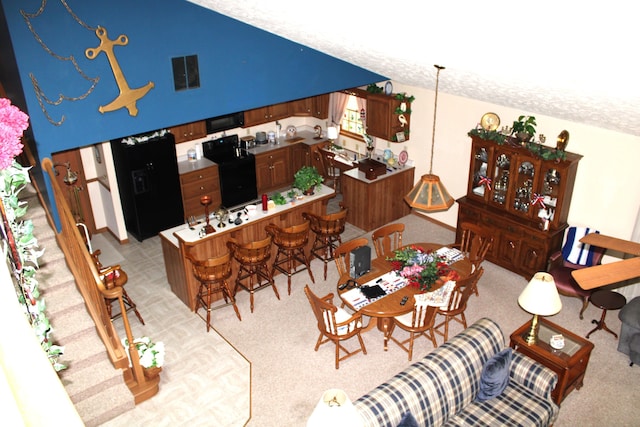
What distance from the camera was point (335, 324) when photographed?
6223 millimetres

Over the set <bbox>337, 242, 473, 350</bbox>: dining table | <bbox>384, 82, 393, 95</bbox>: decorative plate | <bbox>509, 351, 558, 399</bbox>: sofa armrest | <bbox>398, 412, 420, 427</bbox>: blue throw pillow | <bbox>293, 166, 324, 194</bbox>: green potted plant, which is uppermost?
<bbox>384, 82, 393, 95</bbox>: decorative plate

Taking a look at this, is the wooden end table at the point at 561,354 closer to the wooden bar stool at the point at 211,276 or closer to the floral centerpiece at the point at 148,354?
the wooden bar stool at the point at 211,276

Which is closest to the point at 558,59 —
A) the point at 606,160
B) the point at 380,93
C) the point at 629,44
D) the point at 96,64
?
the point at 629,44

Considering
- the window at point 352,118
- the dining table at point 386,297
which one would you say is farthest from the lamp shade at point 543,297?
the window at point 352,118

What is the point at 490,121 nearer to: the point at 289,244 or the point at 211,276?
the point at 289,244

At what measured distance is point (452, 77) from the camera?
6105 millimetres

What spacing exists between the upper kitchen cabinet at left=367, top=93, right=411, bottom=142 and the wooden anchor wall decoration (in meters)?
4.36

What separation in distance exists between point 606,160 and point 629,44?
4.90 m

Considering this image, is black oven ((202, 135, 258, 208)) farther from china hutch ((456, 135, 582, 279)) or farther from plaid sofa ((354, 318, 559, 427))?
plaid sofa ((354, 318, 559, 427))

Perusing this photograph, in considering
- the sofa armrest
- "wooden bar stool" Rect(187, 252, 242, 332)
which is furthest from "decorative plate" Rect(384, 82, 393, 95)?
the sofa armrest

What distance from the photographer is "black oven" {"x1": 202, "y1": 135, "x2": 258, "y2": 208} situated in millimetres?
10250

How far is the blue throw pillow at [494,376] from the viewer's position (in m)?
5.34

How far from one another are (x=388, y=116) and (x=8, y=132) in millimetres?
7922

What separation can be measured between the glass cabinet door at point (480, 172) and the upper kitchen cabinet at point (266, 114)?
14.2 feet
